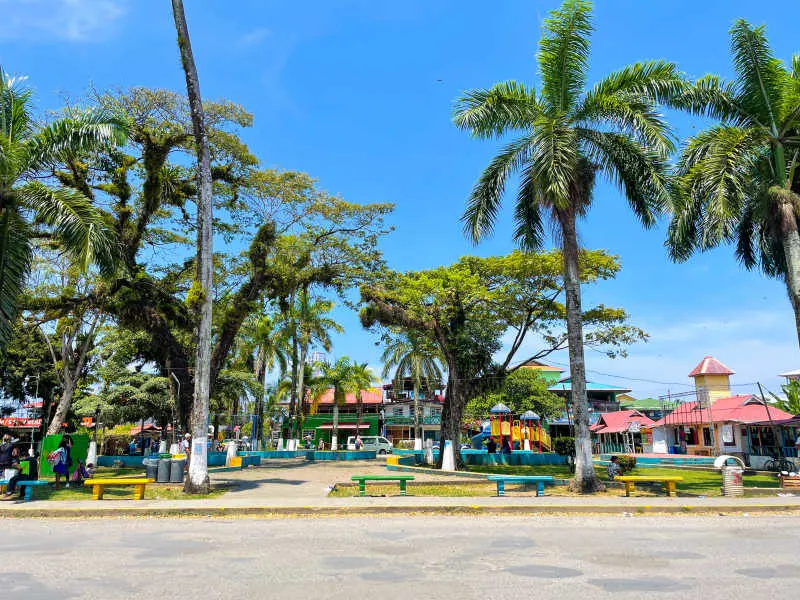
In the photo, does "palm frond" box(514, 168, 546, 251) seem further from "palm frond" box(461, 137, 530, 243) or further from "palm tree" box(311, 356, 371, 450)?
"palm tree" box(311, 356, 371, 450)

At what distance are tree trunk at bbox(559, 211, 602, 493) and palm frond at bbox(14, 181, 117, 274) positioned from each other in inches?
491

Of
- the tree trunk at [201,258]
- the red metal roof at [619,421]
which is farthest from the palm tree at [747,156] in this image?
the red metal roof at [619,421]

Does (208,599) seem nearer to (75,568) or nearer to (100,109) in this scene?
(75,568)

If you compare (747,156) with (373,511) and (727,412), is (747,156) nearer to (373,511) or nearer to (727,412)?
(373,511)

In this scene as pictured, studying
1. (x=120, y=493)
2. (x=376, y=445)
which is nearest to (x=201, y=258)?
(x=120, y=493)

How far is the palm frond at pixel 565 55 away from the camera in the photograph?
16297 mm

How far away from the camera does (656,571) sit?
684 centimetres

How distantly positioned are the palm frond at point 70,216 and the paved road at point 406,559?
6732 millimetres

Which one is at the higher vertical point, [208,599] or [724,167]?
[724,167]

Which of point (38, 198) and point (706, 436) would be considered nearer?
point (38, 198)

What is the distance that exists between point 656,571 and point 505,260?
19.1 m

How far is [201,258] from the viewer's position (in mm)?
17297

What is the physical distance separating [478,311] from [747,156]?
474 inches

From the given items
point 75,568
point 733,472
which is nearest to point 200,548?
point 75,568
